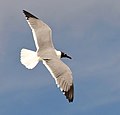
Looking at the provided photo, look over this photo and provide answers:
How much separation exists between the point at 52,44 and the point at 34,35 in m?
0.56

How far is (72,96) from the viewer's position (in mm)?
12234

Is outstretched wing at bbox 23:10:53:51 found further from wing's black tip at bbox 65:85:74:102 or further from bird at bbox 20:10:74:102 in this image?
wing's black tip at bbox 65:85:74:102

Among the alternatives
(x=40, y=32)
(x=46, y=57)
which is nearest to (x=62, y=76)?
(x=46, y=57)

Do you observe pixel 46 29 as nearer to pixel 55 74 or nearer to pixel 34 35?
pixel 34 35

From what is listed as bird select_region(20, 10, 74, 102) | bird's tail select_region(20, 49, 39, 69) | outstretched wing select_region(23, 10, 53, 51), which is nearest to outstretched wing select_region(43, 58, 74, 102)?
bird select_region(20, 10, 74, 102)

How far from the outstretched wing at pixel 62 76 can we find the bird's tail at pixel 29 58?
0.35 m

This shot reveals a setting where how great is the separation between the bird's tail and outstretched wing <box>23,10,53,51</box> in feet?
2.71

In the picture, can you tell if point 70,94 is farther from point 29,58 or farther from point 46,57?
point 29,58

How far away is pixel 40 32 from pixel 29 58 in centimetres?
157

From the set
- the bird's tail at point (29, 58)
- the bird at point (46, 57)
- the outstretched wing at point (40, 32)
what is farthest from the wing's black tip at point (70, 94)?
the outstretched wing at point (40, 32)

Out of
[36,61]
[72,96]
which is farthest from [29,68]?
[72,96]

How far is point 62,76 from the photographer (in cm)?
1237

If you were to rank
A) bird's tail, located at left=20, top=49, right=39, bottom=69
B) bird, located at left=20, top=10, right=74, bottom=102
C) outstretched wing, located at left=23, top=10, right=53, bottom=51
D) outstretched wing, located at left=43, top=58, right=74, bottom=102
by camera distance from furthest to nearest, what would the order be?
outstretched wing, located at left=23, top=10, right=53, bottom=51 < bird's tail, located at left=20, top=49, right=39, bottom=69 < bird, located at left=20, top=10, right=74, bottom=102 < outstretched wing, located at left=43, top=58, right=74, bottom=102

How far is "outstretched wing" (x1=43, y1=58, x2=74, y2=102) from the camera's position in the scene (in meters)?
12.1
